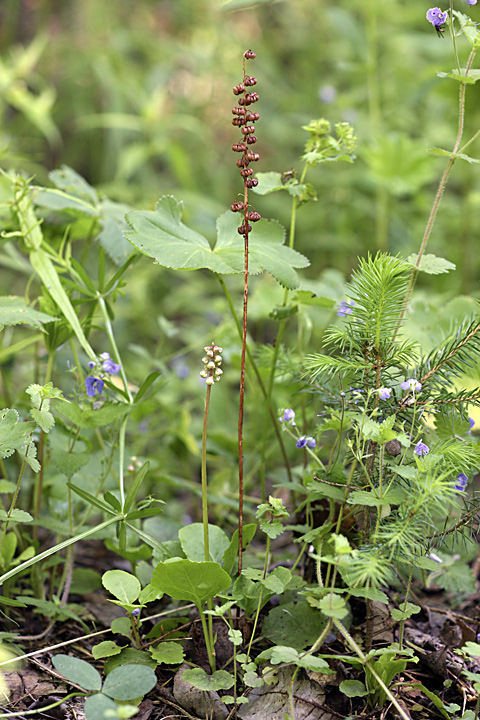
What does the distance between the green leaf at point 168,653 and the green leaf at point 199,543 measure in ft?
0.52

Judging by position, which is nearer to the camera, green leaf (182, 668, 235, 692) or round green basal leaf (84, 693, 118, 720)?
round green basal leaf (84, 693, 118, 720)

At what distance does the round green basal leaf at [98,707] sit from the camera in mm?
965

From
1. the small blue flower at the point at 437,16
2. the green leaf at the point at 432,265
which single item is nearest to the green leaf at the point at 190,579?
the green leaf at the point at 432,265

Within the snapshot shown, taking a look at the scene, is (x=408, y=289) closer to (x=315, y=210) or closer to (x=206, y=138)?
(x=315, y=210)

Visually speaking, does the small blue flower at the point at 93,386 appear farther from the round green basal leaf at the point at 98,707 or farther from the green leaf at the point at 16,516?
the round green basal leaf at the point at 98,707

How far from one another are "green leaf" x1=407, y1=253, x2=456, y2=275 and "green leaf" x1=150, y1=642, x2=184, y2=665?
843 mm

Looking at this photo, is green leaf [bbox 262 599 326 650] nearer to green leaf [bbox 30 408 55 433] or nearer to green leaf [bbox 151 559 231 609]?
green leaf [bbox 151 559 231 609]

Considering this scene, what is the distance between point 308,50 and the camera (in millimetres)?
4230

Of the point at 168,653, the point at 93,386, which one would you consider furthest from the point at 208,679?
the point at 93,386

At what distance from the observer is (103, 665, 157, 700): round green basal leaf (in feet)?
3.31

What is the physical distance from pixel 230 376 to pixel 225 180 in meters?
1.85

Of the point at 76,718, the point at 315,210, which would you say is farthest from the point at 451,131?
the point at 76,718

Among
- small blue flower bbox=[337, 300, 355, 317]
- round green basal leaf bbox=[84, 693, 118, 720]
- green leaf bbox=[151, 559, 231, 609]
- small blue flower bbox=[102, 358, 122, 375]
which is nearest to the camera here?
round green basal leaf bbox=[84, 693, 118, 720]

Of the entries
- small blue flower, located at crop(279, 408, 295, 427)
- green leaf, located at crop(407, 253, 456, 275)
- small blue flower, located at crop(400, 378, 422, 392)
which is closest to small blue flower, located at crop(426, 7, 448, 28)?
green leaf, located at crop(407, 253, 456, 275)
